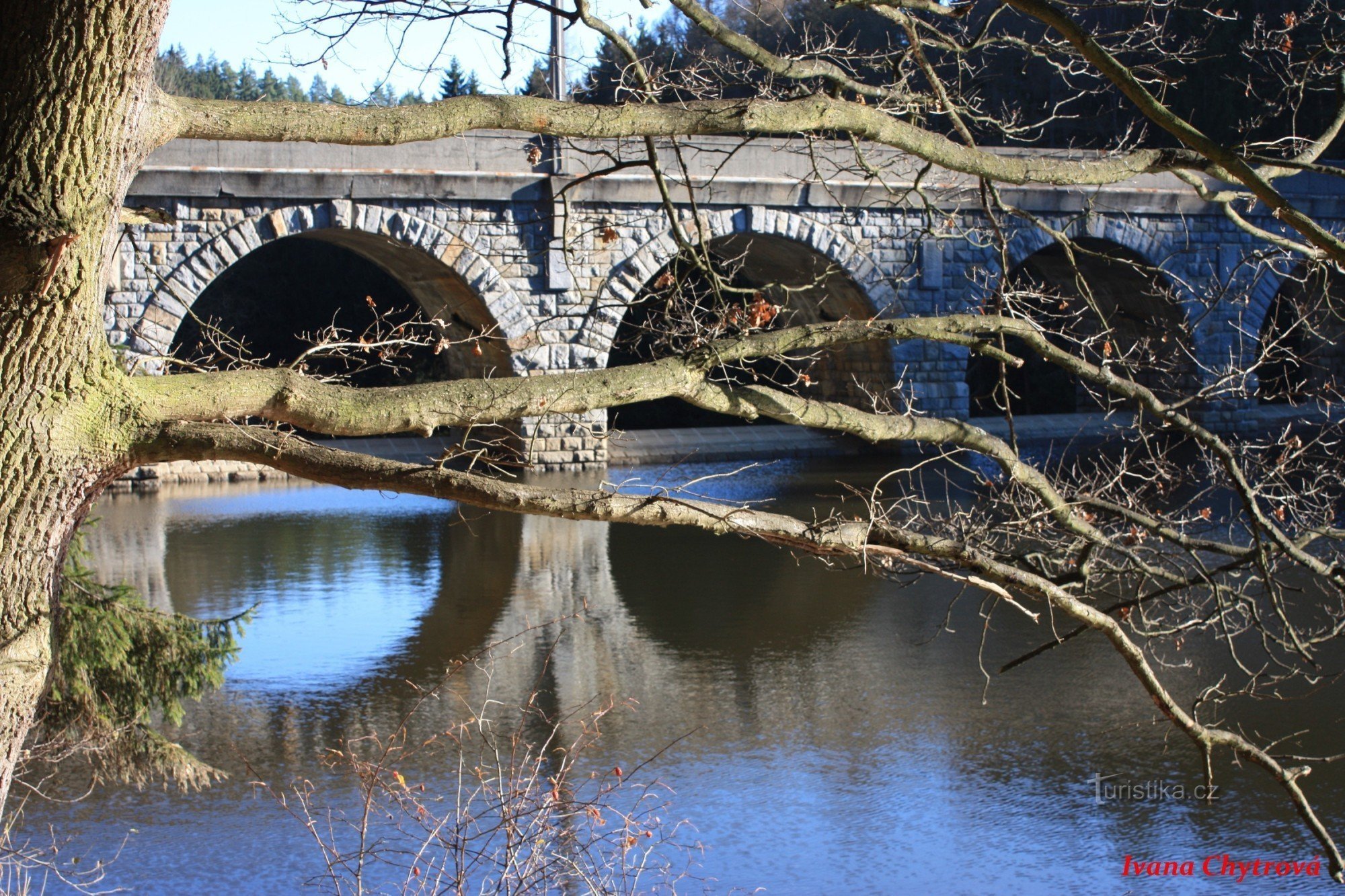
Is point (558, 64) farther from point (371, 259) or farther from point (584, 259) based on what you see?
point (371, 259)

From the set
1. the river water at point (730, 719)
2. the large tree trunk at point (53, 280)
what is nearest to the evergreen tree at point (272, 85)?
the river water at point (730, 719)

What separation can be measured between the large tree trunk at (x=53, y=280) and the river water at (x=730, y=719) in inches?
83.7

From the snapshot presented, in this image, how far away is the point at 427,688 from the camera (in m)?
6.71

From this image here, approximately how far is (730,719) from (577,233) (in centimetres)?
630

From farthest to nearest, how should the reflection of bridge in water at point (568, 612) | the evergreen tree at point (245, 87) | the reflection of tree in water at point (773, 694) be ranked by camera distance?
the evergreen tree at point (245, 87) < the reflection of bridge in water at point (568, 612) < the reflection of tree in water at point (773, 694)

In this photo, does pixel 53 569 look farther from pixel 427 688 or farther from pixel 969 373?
pixel 969 373

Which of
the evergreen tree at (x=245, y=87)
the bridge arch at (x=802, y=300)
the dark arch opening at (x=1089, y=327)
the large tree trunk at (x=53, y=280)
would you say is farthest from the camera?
the evergreen tree at (x=245, y=87)

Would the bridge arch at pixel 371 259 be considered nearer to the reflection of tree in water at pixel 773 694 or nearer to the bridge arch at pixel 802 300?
the bridge arch at pixel 802 300

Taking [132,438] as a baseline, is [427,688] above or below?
below

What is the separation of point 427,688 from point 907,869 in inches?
115

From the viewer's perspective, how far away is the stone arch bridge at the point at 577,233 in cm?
1385

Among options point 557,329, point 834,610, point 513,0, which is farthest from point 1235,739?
point 557,329

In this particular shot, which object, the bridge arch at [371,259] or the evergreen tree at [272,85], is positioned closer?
the bridge arch at [371,259]

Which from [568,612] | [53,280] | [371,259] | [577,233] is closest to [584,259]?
[577,233]
